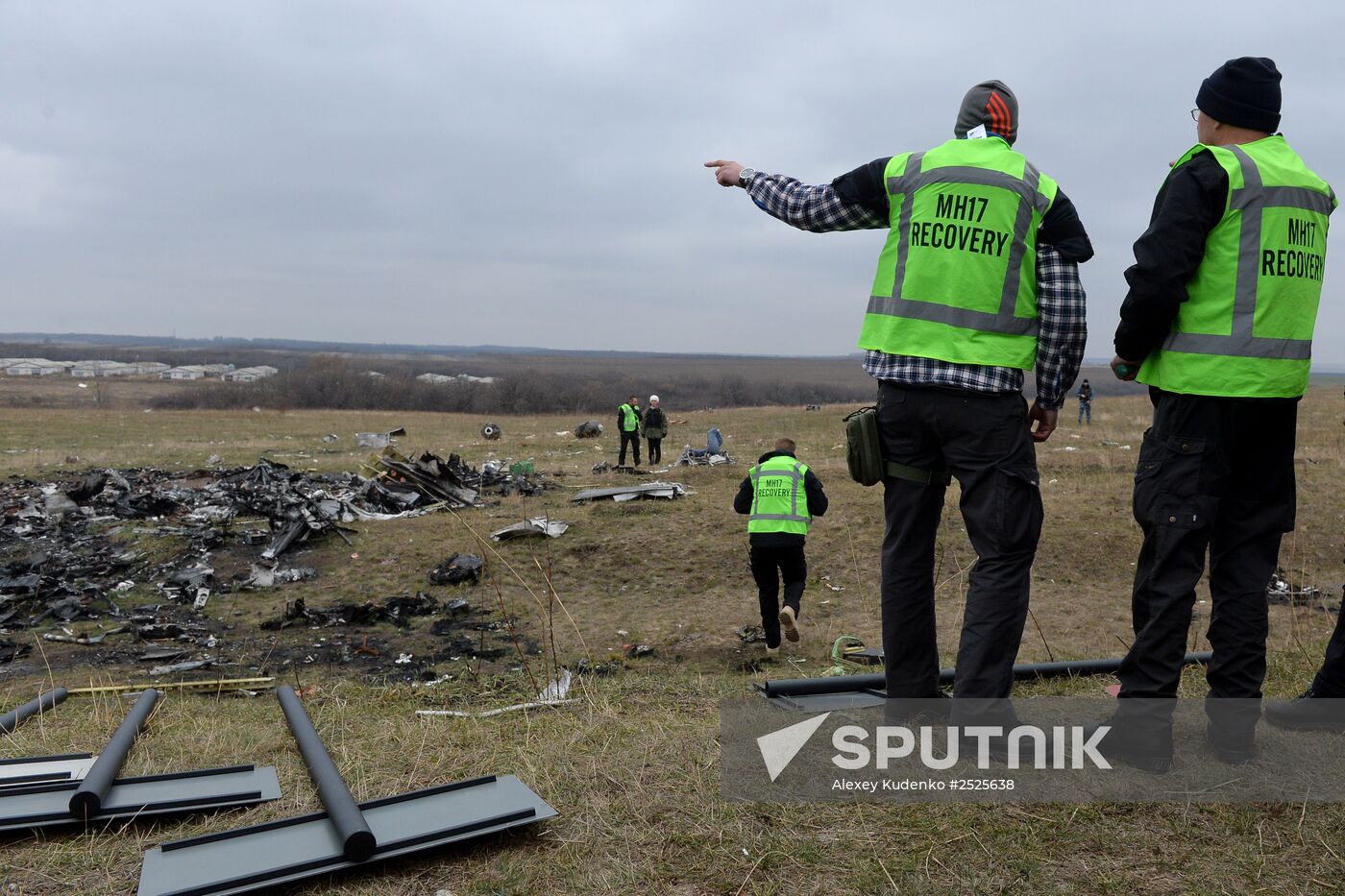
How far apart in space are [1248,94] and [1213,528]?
4.37ft

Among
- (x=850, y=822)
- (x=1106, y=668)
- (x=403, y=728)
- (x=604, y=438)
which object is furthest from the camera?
(x=604, y=438)

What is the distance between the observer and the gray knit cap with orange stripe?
120 inches

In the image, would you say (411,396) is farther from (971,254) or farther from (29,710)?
(971,254)

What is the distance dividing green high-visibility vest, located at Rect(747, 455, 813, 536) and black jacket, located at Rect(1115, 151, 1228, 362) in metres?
5.28

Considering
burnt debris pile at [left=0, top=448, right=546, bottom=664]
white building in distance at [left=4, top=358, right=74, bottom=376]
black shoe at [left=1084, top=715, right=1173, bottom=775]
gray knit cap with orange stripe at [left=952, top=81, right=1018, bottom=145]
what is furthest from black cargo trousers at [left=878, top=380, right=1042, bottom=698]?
white building in distance at [left=4, top=358, right=74, bottom=376]

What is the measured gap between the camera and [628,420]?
19922mm

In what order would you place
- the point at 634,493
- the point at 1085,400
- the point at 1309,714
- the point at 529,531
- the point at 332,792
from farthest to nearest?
the point at 1085,400, the point at 634,493, the point at 529,531, the point at 1309,714, the point at 332,792

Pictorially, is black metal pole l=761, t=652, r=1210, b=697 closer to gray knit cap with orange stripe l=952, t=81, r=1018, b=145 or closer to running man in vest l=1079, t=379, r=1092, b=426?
gray knit cap with orange stripe l=952, t=81, r=1018, b=145

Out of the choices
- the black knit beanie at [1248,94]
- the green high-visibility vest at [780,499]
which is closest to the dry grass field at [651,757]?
the green high-visibility vest at [780,499]

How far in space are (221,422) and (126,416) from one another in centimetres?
545

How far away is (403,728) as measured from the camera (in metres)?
3.51

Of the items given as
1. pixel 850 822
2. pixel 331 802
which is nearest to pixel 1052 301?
pixel 850 822

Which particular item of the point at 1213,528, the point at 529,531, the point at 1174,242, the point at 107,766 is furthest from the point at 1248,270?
the point at 529,531

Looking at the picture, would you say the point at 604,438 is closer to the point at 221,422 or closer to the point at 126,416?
the point at 221,422
